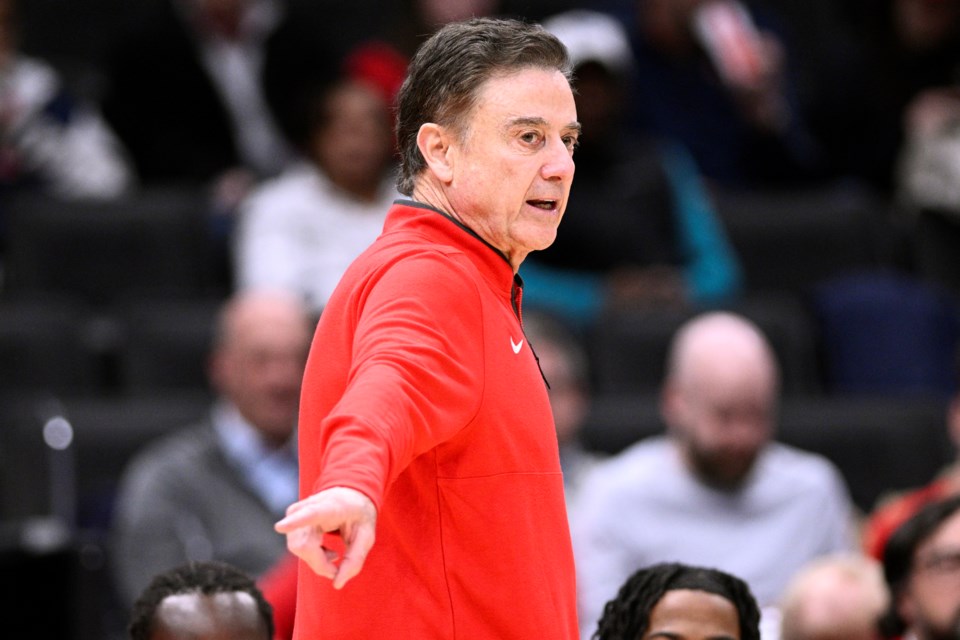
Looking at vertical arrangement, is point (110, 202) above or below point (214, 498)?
above

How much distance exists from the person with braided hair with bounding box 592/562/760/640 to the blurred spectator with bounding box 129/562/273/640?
1.64 feet

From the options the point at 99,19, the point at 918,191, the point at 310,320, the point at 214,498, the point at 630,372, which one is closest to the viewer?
the point at 214,498

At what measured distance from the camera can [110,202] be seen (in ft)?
18.4

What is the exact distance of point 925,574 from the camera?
3.00 meters

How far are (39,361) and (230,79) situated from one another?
5.31 feet

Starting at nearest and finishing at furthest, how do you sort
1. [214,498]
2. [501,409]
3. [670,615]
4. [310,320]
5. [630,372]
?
[501,409], [670,615], [214,498], [310,320], [630,372]

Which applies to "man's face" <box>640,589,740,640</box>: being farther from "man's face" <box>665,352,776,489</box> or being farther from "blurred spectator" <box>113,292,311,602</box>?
"man's face" <box>665,352,776,489</box>

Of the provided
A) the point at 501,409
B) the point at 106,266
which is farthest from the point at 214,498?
the point at 501,409

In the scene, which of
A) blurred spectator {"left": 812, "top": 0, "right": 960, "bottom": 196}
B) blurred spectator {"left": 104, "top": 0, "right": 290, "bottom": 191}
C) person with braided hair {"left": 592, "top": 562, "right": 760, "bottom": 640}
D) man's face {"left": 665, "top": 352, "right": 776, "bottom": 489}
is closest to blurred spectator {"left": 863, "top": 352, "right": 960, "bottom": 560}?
man's face {"left": 665, "top": 352, "right": 776, "bottom": 489}

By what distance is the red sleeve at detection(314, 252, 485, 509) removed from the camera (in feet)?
4.93

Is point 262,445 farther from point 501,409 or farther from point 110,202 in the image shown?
point 501,409

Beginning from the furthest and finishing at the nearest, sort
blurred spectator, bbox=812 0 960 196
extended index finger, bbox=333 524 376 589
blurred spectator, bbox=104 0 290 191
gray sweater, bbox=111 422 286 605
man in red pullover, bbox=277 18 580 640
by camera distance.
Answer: blurred spectator, bbox=812 0 960 196 → blurred spectator, bbox=104 0 290 191 → gray sweater, bbox=111 422 286 605 → man in red pullover, bbox=277 18 580 640 → extended index finger, bbox=333 524 376 589

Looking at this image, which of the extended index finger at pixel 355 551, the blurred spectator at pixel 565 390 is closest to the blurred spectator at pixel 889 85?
the blurred spectator at pixel 565 390

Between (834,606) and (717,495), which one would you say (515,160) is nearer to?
(834,606)
